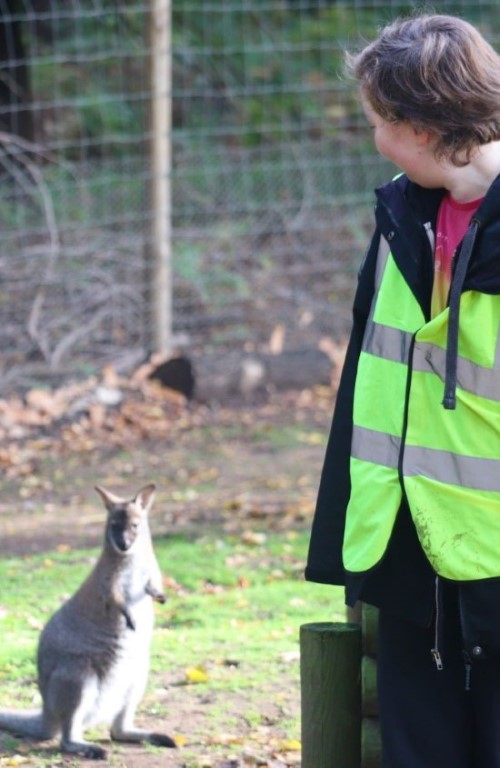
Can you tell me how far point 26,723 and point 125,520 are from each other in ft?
2.41

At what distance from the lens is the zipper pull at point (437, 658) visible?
256cm

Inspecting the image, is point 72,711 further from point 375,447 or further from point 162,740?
point 375,447

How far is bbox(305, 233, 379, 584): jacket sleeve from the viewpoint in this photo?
2725mm

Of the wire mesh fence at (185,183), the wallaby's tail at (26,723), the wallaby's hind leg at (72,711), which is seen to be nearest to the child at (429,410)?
the wallaby's hind leg at (72,711)

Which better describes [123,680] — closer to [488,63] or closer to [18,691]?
[18,691]

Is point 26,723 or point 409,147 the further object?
point 26,723

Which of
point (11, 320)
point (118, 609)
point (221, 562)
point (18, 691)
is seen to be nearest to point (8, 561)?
point (221, 562)

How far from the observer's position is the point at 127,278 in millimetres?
8766

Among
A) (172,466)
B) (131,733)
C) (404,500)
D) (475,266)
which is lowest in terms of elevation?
(131,733)

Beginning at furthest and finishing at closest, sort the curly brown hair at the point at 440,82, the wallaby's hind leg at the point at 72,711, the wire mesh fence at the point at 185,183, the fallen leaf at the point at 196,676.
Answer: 1. the wire mesh fence at the point at 185,183
2. the fallen leaf at the point at 196,676
3. the wallaby's hind leg at the point at 72,711
4. the curly brown hair at the point at 440,82

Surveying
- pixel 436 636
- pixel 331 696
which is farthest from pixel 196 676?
pixel 436 636

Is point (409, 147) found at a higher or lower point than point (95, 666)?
higher

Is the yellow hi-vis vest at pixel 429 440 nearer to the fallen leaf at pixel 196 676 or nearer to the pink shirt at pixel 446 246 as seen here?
the pink shirt at pixel 446 246

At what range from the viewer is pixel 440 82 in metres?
2.42
